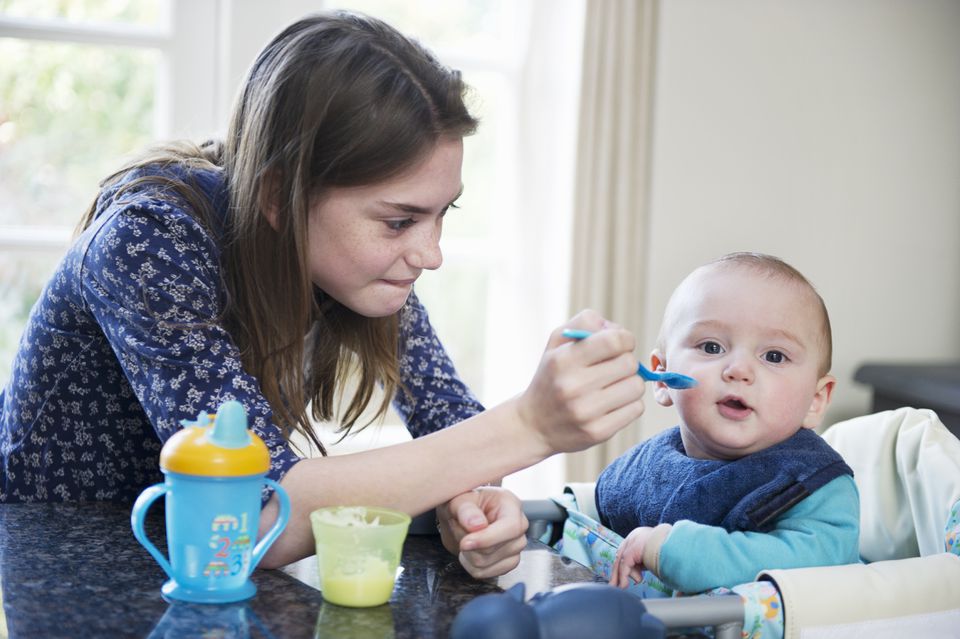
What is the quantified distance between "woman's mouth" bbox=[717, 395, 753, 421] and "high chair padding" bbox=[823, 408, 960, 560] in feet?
0.85

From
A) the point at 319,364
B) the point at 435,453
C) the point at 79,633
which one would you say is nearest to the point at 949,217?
the point at 319,364

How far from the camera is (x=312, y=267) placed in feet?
4.40

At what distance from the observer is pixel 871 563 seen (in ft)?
3.77

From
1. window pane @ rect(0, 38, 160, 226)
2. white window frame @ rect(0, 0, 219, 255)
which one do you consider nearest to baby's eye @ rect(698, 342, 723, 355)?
white window frame @ rect(0, 0, 219, 255)

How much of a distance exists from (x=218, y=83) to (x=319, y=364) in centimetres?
166

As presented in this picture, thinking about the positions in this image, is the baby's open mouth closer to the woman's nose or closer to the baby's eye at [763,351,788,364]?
the baby's eye at [763,351,788,364]

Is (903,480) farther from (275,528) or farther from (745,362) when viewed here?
(275,528)

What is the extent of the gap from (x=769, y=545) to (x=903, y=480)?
0.34 m

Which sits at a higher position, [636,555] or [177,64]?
[177,64]

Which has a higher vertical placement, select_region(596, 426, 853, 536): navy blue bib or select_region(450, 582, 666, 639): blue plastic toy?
select_region(450, 582, 666, 639): blue plastic toy

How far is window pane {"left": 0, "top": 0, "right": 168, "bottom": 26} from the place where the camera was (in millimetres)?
2836

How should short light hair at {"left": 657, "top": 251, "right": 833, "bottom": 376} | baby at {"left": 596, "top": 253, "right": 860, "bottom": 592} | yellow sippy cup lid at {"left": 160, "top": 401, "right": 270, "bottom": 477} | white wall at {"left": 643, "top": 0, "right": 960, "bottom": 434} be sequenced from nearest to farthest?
yellow sippy cup lid at {"left": 160, "top": 401, "right": 270, "bottom": 477}
baby at {"left": 596, "top": 253, "right": 860, "bottom": 592}
short light hair at {"left": 657, "top": 251, "right": 833, "bottom": 376}
white wall at {"left": 643, "top": 0, "right": 960, "bottom": 434}

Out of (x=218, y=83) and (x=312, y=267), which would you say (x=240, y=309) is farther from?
(x=218, y=83)

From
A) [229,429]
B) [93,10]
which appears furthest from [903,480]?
[93,10]
